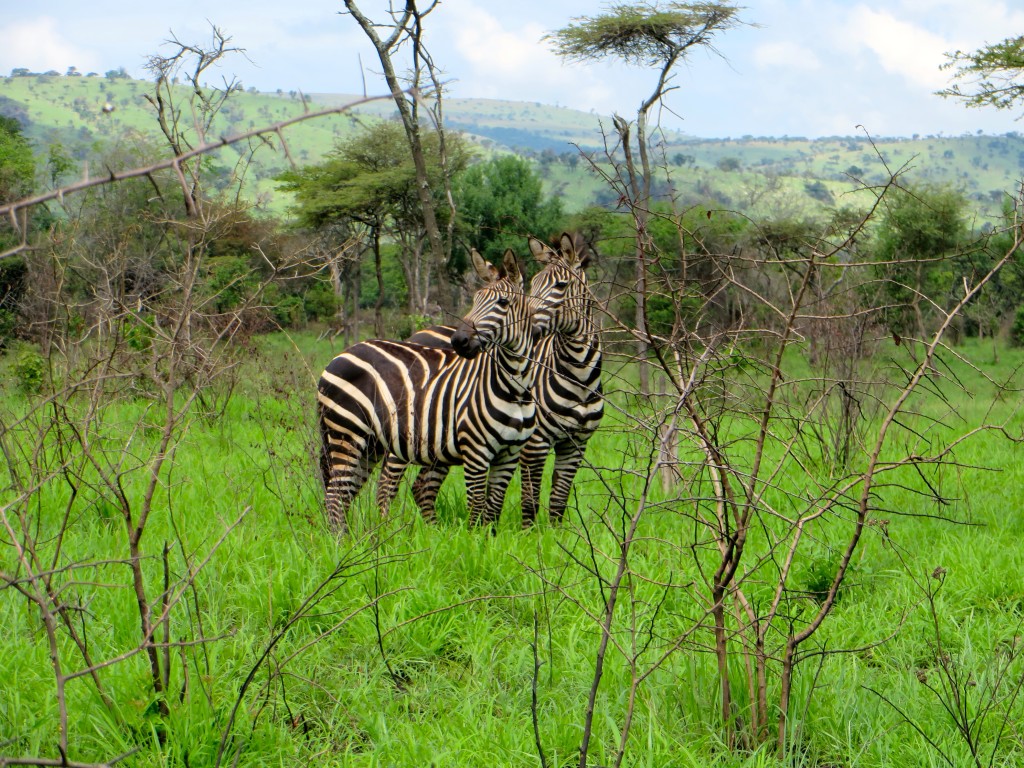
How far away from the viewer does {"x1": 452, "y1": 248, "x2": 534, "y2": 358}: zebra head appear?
500 cm

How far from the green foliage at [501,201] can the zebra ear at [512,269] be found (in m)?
27.5

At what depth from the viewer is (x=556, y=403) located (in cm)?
568

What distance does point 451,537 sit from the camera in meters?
4.64

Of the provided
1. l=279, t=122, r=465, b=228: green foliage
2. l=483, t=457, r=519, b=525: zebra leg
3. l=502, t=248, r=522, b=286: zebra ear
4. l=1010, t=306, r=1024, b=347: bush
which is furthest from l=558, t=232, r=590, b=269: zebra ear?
l=1010, t=306, r=1024, b=347: bush

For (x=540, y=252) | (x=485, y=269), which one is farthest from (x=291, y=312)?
(x=540, y=252)

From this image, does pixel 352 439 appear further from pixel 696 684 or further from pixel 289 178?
pixel 289 178

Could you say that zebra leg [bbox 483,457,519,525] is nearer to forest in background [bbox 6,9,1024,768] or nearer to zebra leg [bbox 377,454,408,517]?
forest in background [bbox 6,9,1024,768]

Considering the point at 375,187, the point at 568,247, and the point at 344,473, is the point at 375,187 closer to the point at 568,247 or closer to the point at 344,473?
the point at 568,247

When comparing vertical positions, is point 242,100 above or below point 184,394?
above

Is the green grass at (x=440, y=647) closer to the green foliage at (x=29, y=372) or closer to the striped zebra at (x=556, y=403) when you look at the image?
the striped zebra at (x=556, y=403)

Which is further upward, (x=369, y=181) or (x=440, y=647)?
(x=369, y=181)

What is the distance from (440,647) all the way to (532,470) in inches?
83.4

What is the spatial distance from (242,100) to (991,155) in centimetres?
14385

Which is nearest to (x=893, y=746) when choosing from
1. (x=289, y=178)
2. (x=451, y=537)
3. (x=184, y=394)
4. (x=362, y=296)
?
(x=451, y=537)
